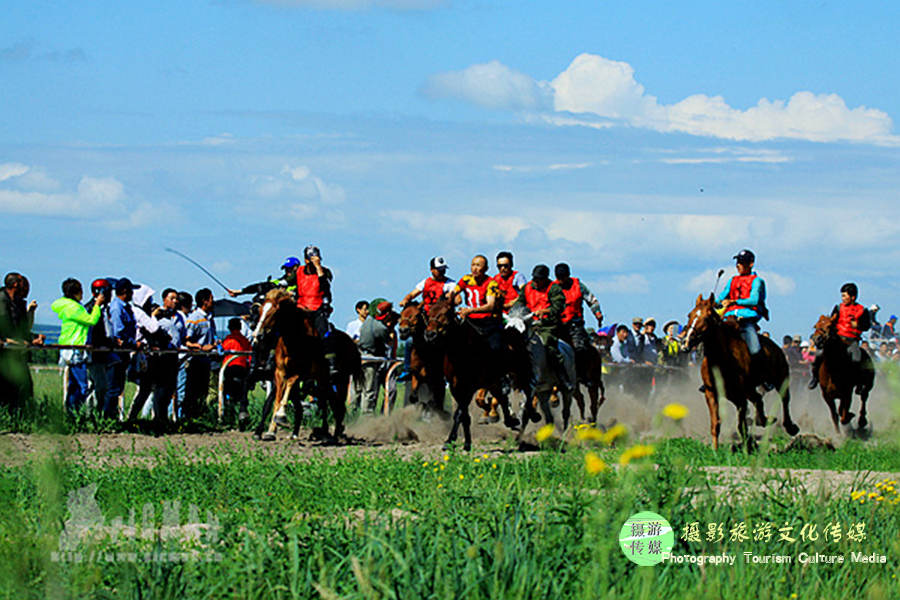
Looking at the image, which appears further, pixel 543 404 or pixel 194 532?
pixel 543 404

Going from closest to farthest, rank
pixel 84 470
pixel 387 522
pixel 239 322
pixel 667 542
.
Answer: pixel 667 542 < pixel 387 522 < pixel 84 470 < pixel 239 322

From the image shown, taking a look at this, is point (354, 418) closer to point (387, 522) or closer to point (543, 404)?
point (543, 404)

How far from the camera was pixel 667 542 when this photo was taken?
6.72 metres

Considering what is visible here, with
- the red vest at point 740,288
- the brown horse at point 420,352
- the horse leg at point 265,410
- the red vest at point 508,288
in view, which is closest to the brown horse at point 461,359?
the brown horse at point 420,352

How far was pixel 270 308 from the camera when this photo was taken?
17.4 meters

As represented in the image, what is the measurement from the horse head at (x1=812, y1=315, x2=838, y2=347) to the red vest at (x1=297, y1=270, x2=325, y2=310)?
28.8 feet

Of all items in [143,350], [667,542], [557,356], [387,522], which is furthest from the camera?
[557,356]

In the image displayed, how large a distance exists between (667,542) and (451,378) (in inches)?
391

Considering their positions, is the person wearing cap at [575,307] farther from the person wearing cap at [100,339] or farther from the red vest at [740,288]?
the person wearing cap at [100,339]

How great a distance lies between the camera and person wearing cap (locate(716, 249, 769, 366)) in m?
17.1

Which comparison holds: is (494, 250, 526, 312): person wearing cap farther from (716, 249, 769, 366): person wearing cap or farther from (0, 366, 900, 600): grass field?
(0, 366, 900, 600): grass field

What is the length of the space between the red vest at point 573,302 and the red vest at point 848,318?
4.64 metres

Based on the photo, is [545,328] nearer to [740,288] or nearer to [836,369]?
[740,288]

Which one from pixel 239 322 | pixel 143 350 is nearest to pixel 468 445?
pixel 143 350
